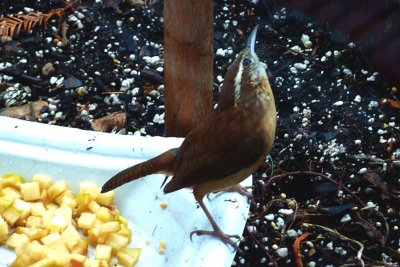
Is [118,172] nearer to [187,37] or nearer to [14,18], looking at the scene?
[187,37]

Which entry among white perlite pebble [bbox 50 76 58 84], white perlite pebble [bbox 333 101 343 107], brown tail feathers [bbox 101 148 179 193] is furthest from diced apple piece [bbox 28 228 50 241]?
white perlite pebble [bbox 333 101 343 107]

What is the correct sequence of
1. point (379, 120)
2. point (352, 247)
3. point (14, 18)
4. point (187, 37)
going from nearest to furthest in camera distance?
point (187, 37) → point (352, 247) → point (379, 120) → point (14, 18)

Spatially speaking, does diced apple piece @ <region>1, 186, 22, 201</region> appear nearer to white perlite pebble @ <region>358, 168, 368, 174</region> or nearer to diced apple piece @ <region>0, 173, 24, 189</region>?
diced apple piece @ <region>0, 173, 24, 189</region>

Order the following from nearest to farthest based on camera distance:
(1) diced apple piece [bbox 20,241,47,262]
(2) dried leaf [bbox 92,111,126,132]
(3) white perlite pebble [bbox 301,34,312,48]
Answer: (1) diced apple piece [bbox 20,241,47,262], (2) dried leaf [bbox 92,111,126,132], (3) white perlite pebble [bbox 301,34,312,48]

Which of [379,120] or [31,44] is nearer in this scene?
[379,120]

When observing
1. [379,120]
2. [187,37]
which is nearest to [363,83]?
[379,120]

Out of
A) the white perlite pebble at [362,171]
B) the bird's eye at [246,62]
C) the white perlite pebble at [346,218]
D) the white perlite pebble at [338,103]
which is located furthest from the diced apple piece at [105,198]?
the white perlite pebble at [338,103]

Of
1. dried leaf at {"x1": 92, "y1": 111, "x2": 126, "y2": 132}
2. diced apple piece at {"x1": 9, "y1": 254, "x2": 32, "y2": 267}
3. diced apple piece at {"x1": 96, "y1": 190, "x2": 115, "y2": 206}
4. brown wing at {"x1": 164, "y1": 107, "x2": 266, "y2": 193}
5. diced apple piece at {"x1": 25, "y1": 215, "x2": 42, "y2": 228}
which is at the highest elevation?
brown wing at {"x1": 164, "y1": 107, "x2": 266, "y2": 193}
